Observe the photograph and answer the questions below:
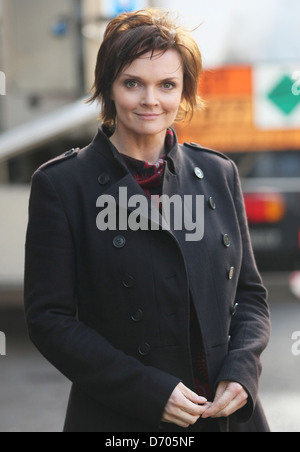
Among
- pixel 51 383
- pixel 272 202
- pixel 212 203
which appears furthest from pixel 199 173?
pixel 272 202

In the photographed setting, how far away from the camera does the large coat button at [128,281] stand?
181cm

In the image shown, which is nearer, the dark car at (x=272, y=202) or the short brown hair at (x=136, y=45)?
the short brown hair at (x=136, y=45)

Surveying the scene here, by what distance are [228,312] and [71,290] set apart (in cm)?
40

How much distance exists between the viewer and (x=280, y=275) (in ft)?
21.6

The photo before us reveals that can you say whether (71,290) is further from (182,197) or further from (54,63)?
(54,63)

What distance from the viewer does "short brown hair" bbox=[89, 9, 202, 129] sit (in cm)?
182

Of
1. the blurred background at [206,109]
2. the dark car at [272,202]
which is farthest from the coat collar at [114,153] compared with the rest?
the dark car at [272,202]

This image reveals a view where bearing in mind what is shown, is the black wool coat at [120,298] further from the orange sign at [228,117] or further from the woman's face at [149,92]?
the orange sign at [228,117]

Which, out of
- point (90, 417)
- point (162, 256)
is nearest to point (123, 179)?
point (162, 256)

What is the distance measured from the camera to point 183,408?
1764 millimetres

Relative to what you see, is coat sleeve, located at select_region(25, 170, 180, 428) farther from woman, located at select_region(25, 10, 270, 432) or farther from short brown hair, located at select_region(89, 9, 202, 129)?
short brown hair, located at select_region(89, 9, 202, 129)

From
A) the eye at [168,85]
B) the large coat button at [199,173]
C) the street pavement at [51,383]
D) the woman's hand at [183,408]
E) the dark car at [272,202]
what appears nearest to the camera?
the woman's hand at [183,408]

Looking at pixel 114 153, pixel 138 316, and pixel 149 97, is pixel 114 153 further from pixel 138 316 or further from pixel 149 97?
pixel 138 316

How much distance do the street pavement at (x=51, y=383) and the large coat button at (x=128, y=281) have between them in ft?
8.59
